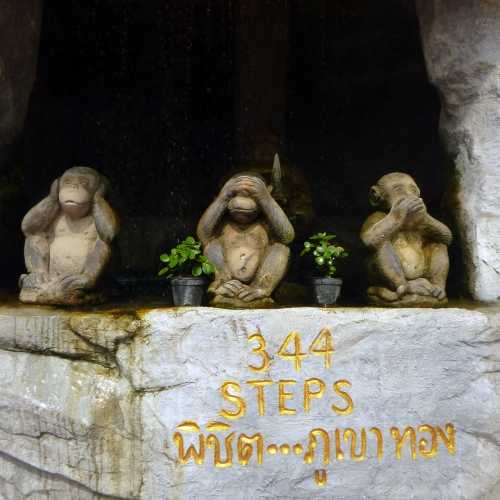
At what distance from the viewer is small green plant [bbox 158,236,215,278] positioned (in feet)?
12.3

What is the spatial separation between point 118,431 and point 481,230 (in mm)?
2098

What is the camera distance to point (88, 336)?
3377 mm

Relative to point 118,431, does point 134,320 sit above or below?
above

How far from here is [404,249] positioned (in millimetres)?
3955

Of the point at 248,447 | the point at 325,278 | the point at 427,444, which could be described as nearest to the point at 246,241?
the point at 325,278

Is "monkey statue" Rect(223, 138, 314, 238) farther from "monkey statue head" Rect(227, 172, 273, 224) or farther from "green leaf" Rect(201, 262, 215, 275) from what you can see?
"green leaf" Rect(201, 262, 215, 275)

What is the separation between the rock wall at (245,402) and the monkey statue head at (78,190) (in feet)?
2.08

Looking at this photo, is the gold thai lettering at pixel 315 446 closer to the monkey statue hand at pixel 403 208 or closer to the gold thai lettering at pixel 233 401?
the gold thai lettering at pixel 233 401

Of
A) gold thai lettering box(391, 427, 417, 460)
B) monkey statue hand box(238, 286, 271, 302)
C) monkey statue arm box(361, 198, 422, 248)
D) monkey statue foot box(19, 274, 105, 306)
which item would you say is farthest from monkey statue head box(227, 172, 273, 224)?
gold thai lettering box(391, 427, 417, 460)

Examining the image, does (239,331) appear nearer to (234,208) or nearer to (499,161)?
(234,208)

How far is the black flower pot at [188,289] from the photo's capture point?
12.1 ft

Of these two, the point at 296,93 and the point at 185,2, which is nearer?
the point at 185,2

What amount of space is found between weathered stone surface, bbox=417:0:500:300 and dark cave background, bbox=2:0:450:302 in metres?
1.49

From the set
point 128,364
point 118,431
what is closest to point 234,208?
point 128,364
